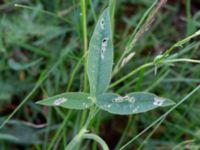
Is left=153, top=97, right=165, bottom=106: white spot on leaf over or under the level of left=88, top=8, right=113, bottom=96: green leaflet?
under

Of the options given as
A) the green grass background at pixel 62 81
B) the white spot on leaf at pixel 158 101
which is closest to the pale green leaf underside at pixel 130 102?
the white spot on leaf at pixel 158 101

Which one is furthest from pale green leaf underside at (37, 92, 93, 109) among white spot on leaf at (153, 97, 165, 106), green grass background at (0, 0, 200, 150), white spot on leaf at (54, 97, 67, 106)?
green grass background at (0, 0, 200, 150)

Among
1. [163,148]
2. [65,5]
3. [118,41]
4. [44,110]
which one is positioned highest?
[65,5]

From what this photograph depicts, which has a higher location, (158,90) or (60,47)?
(60,47)

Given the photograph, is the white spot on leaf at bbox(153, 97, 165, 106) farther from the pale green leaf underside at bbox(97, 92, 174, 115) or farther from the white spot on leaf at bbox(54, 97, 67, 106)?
the white spot on leaf at bbox(54, 97, 67, 106)

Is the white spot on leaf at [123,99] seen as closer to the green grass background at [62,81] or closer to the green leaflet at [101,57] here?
the green leaflet at [101,57]

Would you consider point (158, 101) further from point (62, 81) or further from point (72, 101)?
point (62, 81)

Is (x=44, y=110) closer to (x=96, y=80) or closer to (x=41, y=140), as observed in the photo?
(x=41, y=140)

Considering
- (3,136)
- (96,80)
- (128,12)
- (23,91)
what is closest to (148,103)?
(96,80)
